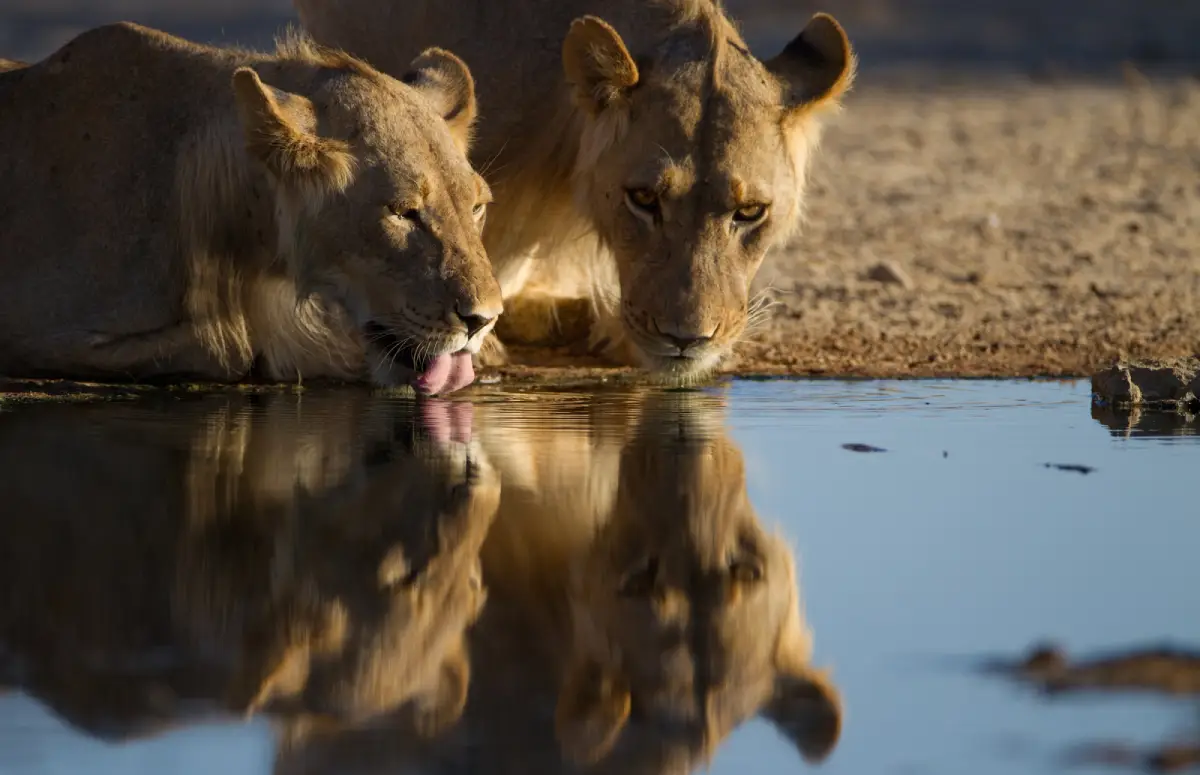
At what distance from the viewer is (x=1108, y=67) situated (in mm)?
17453

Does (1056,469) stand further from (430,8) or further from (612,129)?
(430,8)

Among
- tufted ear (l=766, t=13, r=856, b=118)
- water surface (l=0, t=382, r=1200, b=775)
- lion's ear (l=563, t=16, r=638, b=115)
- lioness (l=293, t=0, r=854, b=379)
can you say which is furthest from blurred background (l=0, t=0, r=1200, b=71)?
water surface (l=0, t=382, r=1200, b=775)

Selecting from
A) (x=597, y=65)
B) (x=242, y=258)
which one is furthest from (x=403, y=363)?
(x=597, y=65)

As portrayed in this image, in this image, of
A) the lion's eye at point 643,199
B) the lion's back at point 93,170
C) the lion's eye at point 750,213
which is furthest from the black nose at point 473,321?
the lion's back at point 93,170

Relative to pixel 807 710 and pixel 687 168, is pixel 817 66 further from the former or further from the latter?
pixel 807 710

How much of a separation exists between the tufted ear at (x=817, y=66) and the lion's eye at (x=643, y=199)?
22.5 inches

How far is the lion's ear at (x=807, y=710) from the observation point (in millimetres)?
2631

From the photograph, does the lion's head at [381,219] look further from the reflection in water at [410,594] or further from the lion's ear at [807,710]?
the lion's ear at [807,710]

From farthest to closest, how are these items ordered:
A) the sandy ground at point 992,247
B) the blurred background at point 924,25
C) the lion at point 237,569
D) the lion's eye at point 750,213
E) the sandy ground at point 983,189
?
the blurred background at point 924,25 → the sandy ground at point 983,189 → the sandy ground at point 992,247 → the lion's eye at point 750,213 → the lion at point 237,569

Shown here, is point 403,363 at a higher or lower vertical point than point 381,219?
lower

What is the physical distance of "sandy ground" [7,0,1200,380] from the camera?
7.21 metres

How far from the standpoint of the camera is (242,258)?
235 inches

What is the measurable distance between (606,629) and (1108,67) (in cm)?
1523

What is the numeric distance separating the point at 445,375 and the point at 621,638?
105 inches
